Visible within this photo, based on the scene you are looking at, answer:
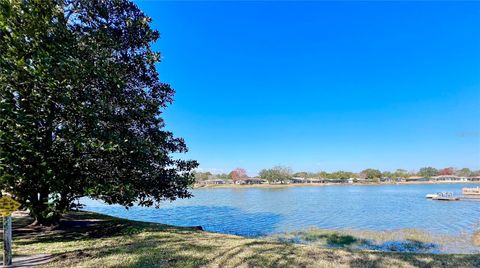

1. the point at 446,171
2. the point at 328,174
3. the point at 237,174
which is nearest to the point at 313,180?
the point at 328,174

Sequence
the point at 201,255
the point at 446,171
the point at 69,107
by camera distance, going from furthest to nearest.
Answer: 1. the point at 446,171
2. the point at 69,107
3. the point at 201,255

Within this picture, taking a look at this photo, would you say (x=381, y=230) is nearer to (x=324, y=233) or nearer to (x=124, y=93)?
(x=324, y=233)

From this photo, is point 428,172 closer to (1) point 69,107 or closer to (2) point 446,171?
Result: (2) point 446,171

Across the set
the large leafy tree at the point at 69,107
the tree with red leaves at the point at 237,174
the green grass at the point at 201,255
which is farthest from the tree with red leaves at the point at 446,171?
the large leafy tree at the point at 69,107

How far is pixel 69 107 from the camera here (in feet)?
28.1

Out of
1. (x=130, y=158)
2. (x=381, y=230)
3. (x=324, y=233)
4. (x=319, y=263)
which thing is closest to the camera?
(x=319, y=263)

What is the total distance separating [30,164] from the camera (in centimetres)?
803

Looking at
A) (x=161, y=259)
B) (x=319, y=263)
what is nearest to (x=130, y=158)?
(x=161, y=259)

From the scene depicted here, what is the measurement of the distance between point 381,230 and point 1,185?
19.9 meters

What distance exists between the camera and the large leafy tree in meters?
7.84

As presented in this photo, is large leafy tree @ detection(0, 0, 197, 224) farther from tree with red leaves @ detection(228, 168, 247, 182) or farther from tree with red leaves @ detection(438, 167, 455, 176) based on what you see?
tree with red leaves @ detection(438, 167, 455, 176)

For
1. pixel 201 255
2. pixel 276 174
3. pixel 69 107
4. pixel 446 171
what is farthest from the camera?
pixel 446 171

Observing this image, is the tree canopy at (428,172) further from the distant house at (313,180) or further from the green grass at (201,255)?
the green grass at (201,255)

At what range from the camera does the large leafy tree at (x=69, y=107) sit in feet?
25.7
